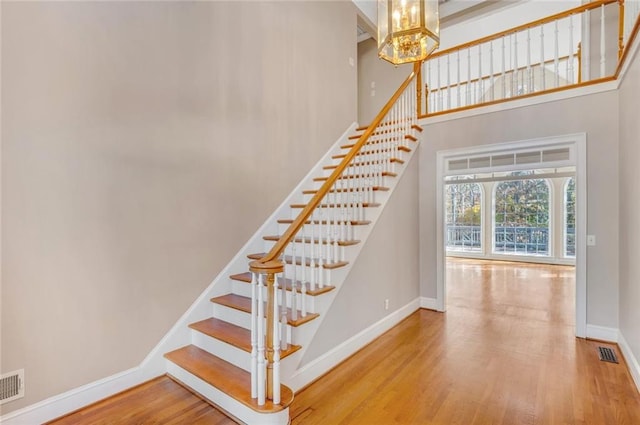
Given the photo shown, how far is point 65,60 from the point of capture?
2.13 m

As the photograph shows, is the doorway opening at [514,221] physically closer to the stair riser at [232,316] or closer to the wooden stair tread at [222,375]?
the stair riser at [232,316]

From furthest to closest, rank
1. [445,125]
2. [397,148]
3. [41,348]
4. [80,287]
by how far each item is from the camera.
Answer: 1. [445,125]
2. [397,148]
3. [80,287]
4. [41,348]

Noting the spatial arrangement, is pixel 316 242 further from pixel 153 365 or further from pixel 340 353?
pixel 153 365

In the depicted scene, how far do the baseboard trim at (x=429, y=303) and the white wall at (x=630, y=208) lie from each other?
1.85 metres

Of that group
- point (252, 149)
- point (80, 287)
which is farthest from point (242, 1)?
point (80, 287)

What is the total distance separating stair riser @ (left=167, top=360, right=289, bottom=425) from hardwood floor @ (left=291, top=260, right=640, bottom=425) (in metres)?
0.24

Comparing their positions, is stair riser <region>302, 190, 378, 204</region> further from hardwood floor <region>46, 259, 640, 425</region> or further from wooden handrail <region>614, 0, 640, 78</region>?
wooden handrail <region>614, 0, 640, 78</region>

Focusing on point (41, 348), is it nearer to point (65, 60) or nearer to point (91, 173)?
point (91, 173)

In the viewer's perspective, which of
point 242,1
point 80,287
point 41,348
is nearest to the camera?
point 41,348

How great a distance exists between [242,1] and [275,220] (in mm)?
2357

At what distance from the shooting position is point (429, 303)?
439 centimetres

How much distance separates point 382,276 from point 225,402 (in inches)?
78.5

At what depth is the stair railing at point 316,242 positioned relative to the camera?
1992 millimetres

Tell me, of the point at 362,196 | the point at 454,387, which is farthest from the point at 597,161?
the point at 454,387
